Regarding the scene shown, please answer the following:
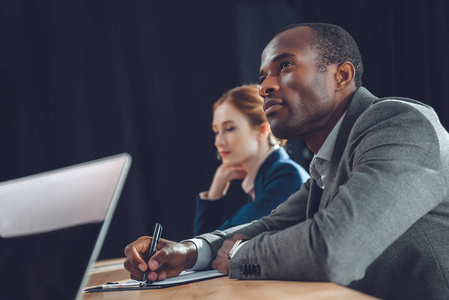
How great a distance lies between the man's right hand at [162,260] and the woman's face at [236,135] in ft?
4.48

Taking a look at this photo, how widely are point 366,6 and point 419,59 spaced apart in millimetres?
482

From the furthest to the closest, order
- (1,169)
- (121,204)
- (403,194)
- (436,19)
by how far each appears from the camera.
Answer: (121,204), (1,169), (436,19), (403,194)

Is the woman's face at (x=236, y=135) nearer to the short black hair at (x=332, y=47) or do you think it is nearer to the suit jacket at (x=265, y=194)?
the suit jacket at (x=265, y=194)

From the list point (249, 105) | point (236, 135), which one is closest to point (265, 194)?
point (236, 135)

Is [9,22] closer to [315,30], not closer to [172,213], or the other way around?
[172,213]

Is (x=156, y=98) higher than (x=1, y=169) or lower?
higher

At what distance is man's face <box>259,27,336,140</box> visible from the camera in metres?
1.20

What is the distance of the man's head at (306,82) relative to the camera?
1201 millimetres

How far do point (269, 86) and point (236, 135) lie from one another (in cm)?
124

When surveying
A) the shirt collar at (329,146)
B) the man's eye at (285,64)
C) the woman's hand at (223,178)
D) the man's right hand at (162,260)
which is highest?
the man's eye at (285,64)

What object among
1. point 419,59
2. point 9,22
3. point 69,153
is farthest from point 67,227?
point 9,22

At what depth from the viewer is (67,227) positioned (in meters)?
0.56

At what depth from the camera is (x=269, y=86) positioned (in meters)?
1.22

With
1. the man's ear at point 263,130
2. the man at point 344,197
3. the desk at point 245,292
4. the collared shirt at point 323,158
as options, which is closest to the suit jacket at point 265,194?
the man's ear at point 263,130
